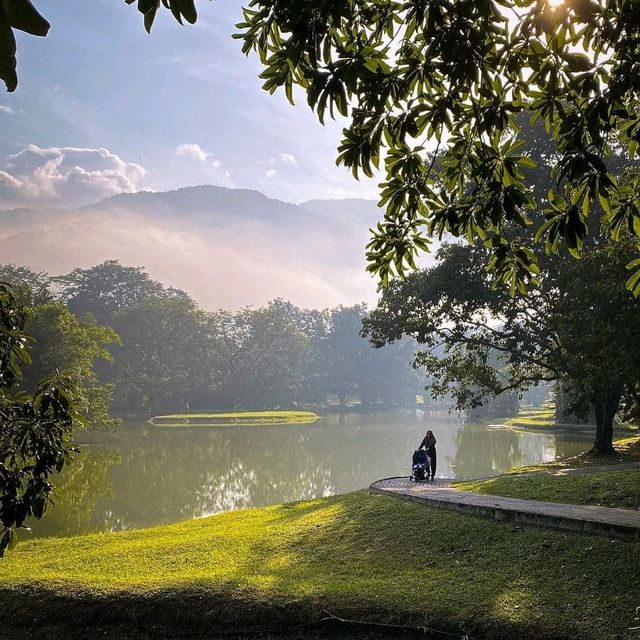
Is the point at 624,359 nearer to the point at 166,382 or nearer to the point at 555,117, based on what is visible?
the point at 555,117

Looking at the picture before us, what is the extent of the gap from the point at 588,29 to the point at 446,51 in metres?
0.89

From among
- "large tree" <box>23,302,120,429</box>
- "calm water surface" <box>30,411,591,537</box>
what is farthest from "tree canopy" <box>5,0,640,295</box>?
"large tree" <box>23,302,120,429</box>

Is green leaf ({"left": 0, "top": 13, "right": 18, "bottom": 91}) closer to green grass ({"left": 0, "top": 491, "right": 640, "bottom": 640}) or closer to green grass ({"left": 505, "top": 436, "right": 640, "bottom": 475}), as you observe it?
green grass ({"left": 0, "top": 491, "right": 640, "bottom": 640})

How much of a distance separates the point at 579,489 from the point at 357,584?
4.97 m

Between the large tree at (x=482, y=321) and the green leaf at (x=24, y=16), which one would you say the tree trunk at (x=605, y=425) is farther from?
the green leaf at (x=24, y=16)

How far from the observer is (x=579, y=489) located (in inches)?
343

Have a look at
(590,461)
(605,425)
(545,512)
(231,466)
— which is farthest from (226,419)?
(545,512)

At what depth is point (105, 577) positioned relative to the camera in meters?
6.68

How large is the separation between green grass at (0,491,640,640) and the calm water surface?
5716 millimetres

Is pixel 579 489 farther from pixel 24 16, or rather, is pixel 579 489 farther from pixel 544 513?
pixel 24 16

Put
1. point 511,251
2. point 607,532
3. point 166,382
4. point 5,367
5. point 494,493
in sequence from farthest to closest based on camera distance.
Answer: point 166,382 < point 494,493 < point 607,532 < point 5,367 < point 511,251

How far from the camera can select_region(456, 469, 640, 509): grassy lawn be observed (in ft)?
25.8

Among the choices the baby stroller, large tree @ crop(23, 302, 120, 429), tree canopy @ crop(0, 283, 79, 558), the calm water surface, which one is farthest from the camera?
large tree @ crop(23, 302, 120, 429)

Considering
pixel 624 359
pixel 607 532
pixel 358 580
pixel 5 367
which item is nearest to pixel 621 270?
pixel 624 359
